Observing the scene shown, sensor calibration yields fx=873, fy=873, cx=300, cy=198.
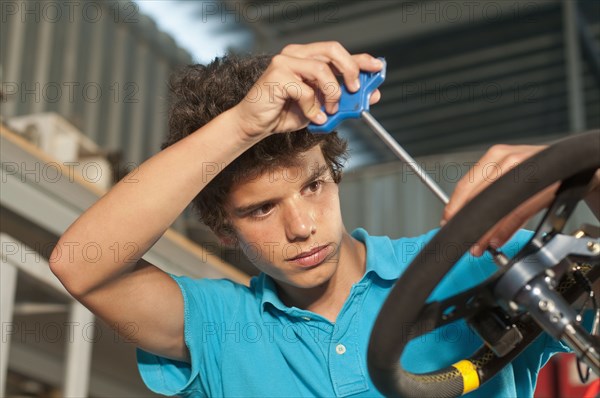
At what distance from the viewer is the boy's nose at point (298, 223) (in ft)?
3.29

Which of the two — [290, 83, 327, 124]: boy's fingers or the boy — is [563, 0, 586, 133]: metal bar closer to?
the boy

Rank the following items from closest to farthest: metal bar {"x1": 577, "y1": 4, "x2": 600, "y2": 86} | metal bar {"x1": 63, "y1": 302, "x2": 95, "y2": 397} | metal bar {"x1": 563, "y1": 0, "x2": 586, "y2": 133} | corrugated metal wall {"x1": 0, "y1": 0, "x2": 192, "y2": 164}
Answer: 1. metal bar {"x1": 63, "y1": 302, "x2": 95, "y2": 397}
2. corrugated metal wall {"x1": 0, "y1": 0, "x2": 192, "y2": 164}
3. metal bar {"x1": 563, "y1": 0, "x2": 586, "y2": 133}
4. metal bar {"x1": 577, "y1": 4, "x2": 600, "y2": 86}

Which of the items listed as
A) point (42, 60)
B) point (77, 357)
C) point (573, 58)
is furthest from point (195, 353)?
point (573, 58)

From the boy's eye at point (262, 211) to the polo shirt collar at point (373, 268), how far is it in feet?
0.49

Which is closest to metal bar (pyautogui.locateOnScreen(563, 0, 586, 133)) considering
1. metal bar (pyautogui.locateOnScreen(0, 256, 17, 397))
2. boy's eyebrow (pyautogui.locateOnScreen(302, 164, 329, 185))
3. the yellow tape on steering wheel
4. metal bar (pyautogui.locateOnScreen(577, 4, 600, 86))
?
metal bar (pyautogui.locateOnScreen(577, 4, 600, 86))

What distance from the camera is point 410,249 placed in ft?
3.91

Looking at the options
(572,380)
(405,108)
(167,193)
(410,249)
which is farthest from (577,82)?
(167,193)

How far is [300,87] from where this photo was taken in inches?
34.9

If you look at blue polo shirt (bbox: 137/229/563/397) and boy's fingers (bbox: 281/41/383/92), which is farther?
blue polo shirt (bbox: 137/229/563/397)

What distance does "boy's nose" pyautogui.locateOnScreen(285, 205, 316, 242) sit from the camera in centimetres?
100

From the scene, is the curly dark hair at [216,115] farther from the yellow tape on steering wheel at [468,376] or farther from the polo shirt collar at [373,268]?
the yellow tape on steering wheel at [468,376]

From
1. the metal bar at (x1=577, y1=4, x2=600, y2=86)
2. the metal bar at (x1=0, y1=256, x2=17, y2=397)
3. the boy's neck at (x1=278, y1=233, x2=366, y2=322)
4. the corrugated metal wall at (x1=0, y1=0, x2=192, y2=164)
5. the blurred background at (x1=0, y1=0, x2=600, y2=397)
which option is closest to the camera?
the boy's neck at (x1=278, y1=233, x2=366, y2=322)

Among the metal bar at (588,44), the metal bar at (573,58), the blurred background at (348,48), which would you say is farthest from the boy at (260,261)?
the metal bar at (588,44)

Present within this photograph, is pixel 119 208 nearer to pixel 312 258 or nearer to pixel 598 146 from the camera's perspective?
pixel 312 258
